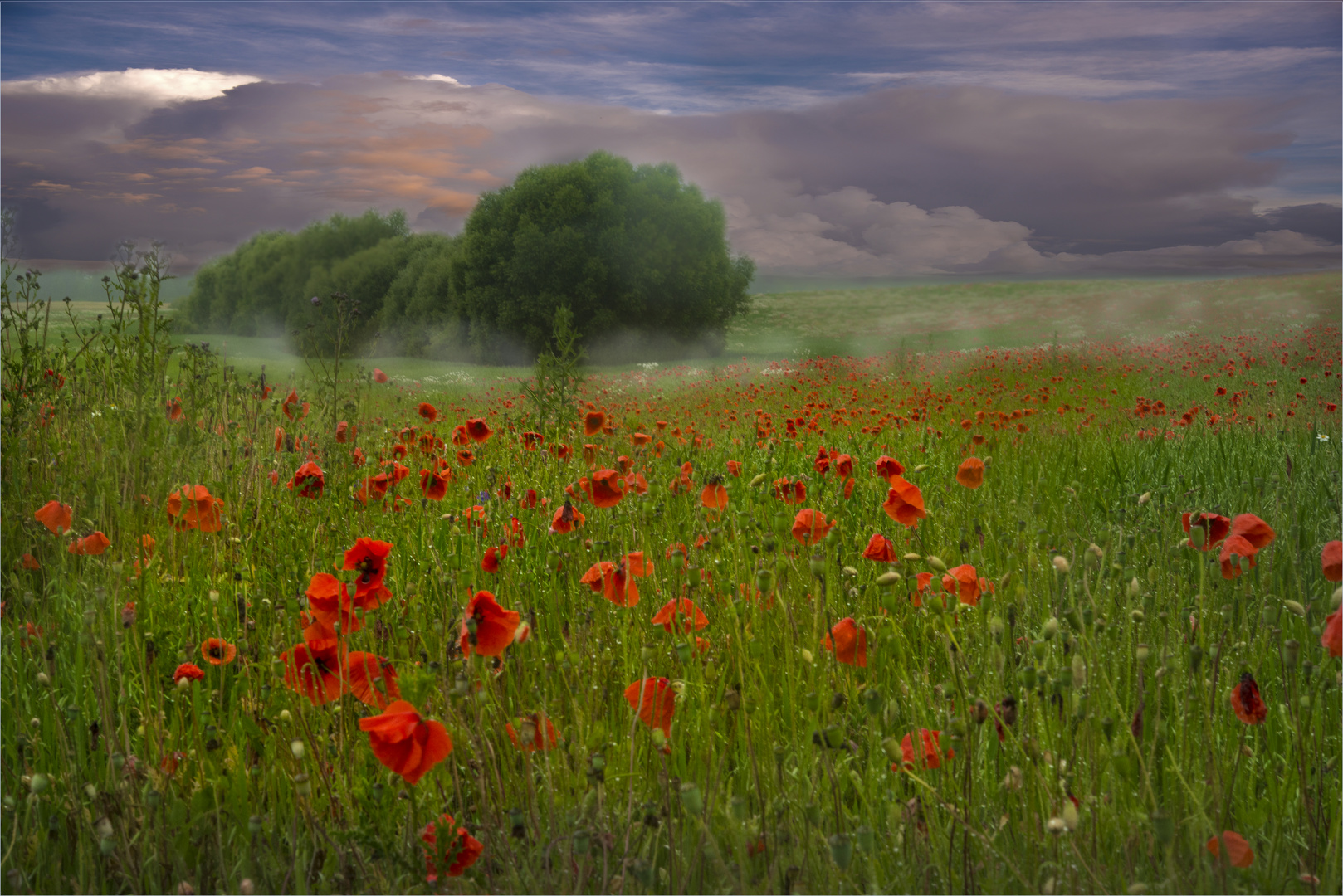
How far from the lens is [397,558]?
307 cm

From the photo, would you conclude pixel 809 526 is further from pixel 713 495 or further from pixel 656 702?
pixel 656 702

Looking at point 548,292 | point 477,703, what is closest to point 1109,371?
point 477,703

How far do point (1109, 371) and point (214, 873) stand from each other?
1346 centimetres

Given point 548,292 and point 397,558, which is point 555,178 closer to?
point 548,292

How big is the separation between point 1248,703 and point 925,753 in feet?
1.82

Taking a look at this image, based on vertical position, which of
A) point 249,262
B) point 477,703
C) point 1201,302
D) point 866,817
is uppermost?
point 249,262

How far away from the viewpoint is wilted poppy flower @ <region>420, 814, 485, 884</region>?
4.59 feet

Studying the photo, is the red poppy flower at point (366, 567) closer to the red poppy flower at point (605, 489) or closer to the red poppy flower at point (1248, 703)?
the red poppy flower at point (605, 489)

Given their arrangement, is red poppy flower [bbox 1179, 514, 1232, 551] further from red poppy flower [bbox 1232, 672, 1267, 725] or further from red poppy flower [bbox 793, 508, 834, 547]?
red poppy flower [bbox 793, 508, 834, 547]

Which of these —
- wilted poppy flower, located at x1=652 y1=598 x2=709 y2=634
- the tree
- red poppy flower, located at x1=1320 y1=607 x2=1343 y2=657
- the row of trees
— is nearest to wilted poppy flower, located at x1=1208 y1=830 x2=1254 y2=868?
red poppy flower, located at x1=1320 y1=607 x2=1343 y2=657

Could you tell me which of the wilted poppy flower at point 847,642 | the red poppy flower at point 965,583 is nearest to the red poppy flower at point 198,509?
the wilted poppy flower at point 847,642

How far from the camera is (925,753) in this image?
63.4 inches

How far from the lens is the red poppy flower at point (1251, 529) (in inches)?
69.4

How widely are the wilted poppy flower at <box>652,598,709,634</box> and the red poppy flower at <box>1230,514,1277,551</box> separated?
121 centimetres
